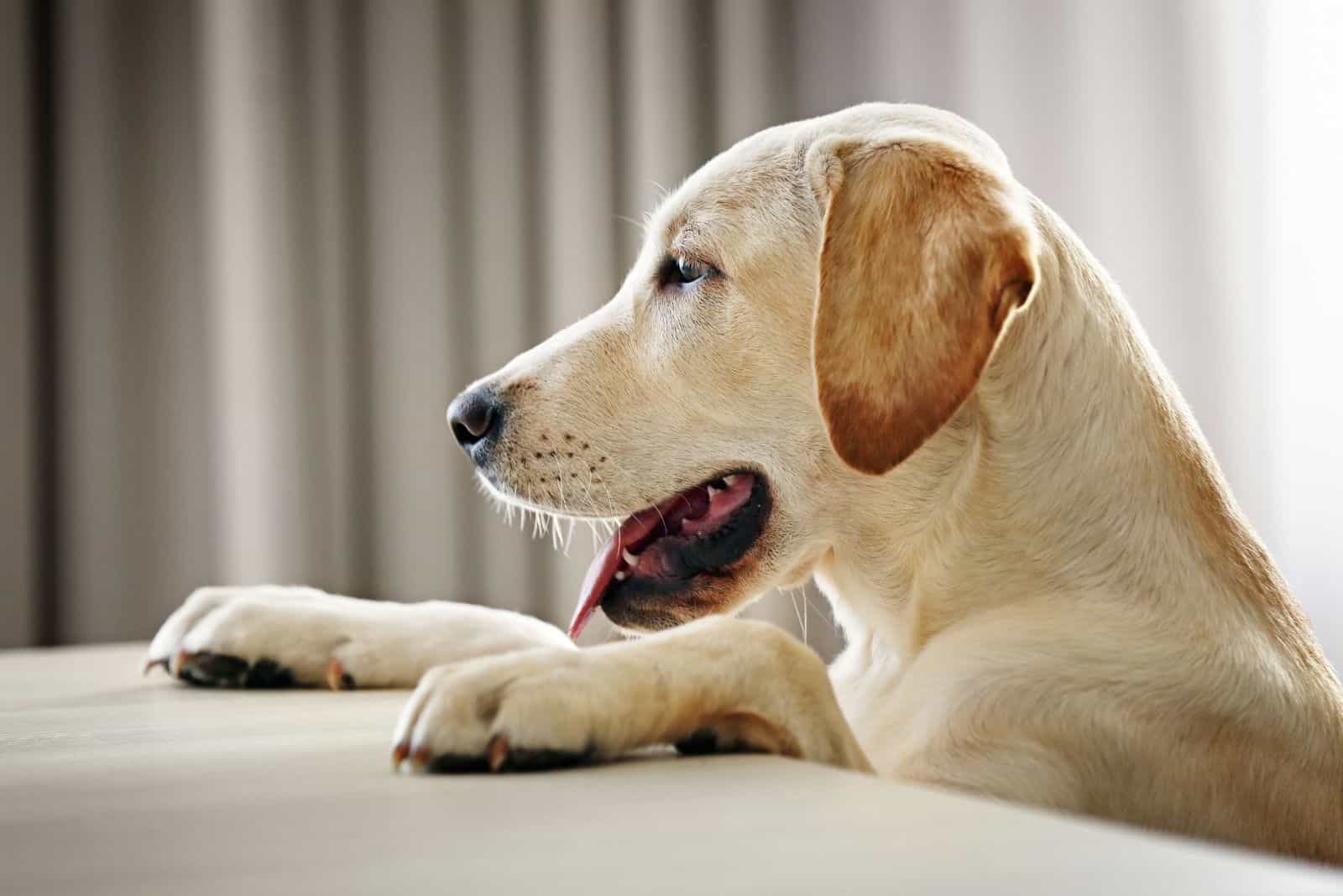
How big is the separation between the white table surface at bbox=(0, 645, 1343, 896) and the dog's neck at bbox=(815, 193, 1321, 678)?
1.50 ft

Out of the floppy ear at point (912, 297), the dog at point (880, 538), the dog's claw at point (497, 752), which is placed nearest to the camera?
the dog's claw at point (497, 752)

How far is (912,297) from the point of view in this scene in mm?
1217

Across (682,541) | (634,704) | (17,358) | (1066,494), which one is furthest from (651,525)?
(17,358)

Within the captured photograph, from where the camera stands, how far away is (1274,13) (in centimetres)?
325

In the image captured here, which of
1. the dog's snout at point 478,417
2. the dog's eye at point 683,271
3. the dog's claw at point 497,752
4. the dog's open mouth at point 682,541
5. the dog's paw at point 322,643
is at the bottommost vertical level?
the dog's paw at point 322,643

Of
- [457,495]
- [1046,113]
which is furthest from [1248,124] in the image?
[457,495]

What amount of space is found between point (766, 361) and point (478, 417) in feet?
1.22

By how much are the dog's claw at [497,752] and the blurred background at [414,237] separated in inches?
97.2

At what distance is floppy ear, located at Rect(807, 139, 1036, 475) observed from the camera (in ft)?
3.92

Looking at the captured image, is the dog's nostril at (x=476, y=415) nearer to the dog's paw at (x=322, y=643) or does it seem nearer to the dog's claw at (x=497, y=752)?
the dog's paw at (x=322, y=643)

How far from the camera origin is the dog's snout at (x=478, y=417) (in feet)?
5.24

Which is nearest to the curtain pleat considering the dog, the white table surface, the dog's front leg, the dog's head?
A: the dog

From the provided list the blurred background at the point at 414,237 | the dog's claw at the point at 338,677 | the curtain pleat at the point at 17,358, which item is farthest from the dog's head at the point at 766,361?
the curtain pleat at the point at 17,358

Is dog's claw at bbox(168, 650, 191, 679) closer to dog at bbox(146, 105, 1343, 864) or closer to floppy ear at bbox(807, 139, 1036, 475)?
dog at bbox(146, 105, 1343, 864)
